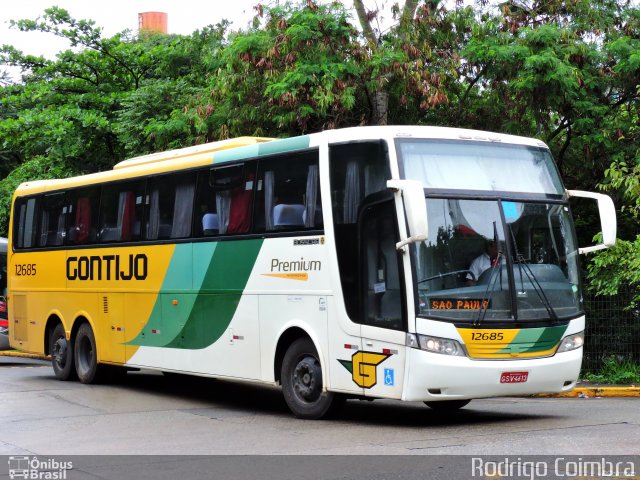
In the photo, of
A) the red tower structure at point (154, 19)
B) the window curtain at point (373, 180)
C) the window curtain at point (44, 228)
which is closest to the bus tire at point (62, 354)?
the window curtain at point (44, 228)

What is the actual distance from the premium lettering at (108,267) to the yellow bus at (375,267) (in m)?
0.75

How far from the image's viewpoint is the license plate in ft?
36.8

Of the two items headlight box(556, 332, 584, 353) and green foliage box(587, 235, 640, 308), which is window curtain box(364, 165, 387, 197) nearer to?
headlight box(556, 332, 584, 353)

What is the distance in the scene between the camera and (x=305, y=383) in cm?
1254

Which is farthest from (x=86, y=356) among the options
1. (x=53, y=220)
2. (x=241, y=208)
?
(x=241, y=208)

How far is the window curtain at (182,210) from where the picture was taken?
14938mm

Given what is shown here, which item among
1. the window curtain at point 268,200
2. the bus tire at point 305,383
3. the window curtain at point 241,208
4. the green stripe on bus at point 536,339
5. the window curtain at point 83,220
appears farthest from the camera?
the window curtain at point 83,220

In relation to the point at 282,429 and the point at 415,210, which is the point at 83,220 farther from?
the point at 415,210

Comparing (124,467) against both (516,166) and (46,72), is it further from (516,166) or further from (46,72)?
(46,72)

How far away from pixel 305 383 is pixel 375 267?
190cm

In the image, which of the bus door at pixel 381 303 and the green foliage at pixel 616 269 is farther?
the green foliage at pixel 616 269

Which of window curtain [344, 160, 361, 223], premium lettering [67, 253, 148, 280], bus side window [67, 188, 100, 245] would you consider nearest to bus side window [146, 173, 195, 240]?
premium lettering [67, 253, 148, 280]

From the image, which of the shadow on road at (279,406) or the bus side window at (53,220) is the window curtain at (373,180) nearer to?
the shadow on road at (279,406)

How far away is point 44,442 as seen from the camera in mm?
10781
